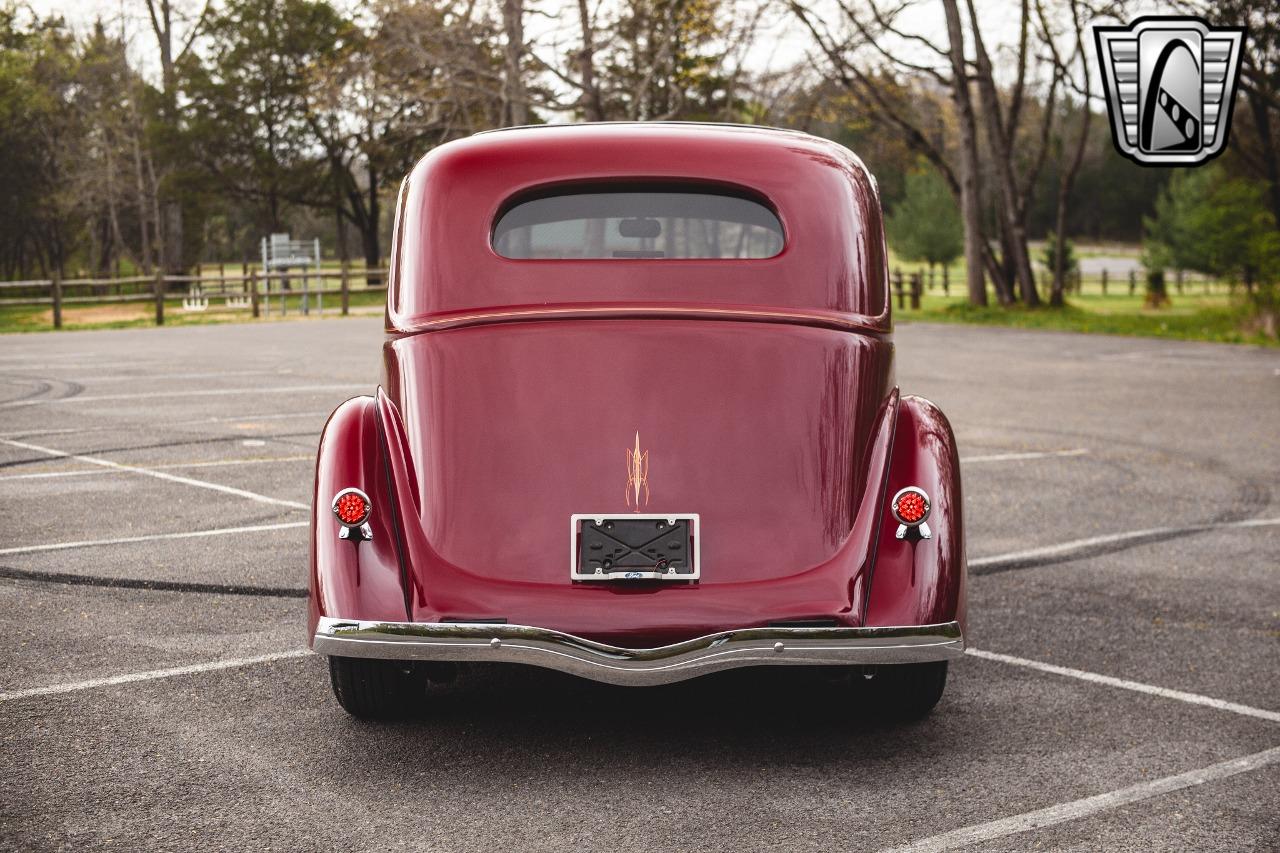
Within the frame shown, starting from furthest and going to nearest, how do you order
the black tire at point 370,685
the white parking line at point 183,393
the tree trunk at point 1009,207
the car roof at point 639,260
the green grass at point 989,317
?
the tree trunk at point 1009,207 < the green grass at point 989,317 < the white parking line at point 183,393 < the car roof at point 639,260 < the black tire at point 370,685

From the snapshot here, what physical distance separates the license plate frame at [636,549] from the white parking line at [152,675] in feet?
5.27

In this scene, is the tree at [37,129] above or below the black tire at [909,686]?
above

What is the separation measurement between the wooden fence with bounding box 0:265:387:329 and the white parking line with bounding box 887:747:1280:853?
97.4 ft

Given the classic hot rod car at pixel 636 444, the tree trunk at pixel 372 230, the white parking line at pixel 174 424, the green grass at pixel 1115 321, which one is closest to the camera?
the classic hot rod car at pixel 636 444

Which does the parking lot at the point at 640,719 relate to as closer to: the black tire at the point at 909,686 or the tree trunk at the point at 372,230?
the black tire at the point at 909,686

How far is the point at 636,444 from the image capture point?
4.34 m

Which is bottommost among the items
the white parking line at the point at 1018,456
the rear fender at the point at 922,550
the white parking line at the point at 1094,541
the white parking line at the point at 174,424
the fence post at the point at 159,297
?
the white parking line at the point at 1094,541

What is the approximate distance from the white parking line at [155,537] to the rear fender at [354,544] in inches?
128

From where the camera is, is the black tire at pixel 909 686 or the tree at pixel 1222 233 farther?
the tree at pixel 1222 233

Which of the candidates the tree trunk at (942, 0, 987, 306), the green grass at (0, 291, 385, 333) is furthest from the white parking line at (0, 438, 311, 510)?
the tree trunk at (942, 0, 987, 306)

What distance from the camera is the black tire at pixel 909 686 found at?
14.7 feet

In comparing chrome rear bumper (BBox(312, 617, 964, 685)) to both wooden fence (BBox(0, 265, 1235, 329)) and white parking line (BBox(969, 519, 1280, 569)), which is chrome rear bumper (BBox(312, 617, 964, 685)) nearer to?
white parking line (BBox(969, 519, 1280, 569))

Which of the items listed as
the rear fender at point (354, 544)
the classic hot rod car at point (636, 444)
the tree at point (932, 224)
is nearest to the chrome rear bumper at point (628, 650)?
the classic hot rod car at point (636, 444)

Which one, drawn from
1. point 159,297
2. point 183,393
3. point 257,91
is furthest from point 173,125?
point 183,393
